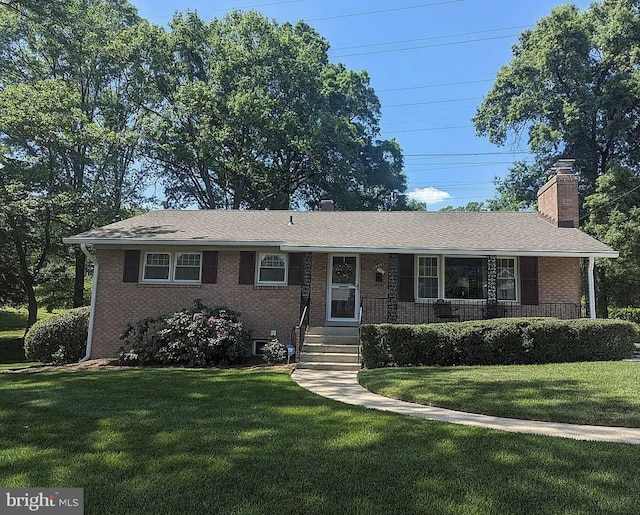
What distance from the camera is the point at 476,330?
9.77m

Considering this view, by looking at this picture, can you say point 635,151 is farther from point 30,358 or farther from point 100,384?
point 30,358

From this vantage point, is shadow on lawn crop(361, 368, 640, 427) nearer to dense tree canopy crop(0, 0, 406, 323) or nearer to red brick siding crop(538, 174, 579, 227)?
red brick siding crop(538, 174, 579, 227)

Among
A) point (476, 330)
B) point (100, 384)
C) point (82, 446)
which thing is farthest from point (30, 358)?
point (476, 330)

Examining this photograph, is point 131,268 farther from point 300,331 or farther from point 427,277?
point 427,277

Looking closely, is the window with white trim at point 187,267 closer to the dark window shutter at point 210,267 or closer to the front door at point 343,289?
the dark window shutter at point 210,267

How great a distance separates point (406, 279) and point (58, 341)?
32.7 feet

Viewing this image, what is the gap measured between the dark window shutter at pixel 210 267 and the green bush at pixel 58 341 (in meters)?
3.80

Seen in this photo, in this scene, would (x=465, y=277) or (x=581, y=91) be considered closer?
(x=465, y=277)

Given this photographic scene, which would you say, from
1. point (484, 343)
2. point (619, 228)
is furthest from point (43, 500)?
point (619, 228)

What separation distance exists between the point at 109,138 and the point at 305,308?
52.2 feet

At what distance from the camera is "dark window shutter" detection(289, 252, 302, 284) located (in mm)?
12781

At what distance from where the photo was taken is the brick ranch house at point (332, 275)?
484 inches

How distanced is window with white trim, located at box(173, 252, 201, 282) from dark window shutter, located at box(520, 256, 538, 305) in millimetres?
9030

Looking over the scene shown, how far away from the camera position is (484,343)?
9742 mm
